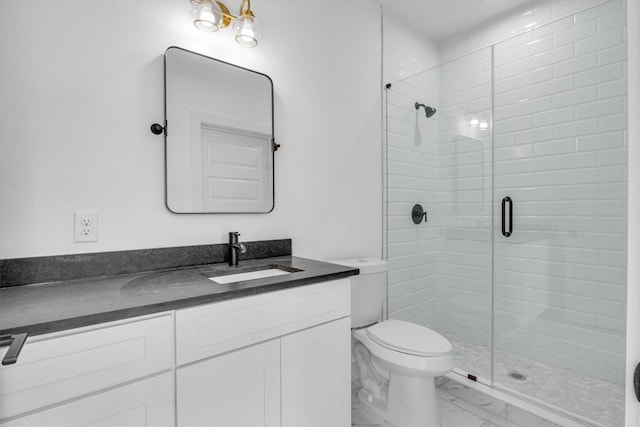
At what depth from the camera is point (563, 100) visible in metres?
2.09

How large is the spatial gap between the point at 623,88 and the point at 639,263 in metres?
2.02

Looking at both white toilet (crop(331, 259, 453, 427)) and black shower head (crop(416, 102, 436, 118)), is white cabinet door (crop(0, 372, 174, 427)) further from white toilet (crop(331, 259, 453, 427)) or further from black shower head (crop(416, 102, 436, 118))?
black shower head (crop(416, 102, 436, 118))

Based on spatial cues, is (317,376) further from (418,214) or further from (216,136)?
(418,214)

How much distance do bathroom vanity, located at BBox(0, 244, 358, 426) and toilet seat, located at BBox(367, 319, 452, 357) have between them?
0.96ft

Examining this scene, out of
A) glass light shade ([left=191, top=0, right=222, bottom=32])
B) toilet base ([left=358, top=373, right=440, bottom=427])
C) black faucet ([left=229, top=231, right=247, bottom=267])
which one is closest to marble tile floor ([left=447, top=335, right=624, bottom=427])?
toilet base ([left=358, top=373, right=440, bottom=427])

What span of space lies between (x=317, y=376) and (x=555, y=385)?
157 centimetres

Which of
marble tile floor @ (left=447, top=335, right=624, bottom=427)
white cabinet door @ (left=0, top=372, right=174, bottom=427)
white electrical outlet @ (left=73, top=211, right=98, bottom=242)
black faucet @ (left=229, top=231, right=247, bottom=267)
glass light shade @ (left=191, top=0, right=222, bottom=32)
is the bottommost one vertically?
marble tile floor @ (left=447, top=335, right=624, bottom=427)

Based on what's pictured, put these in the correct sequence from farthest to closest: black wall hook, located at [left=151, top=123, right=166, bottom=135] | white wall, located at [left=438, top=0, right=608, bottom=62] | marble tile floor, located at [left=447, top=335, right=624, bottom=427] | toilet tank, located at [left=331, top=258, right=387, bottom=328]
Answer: white wall, located at [left=438, top=0, right=608, bottom=62], toilet tank, located at [left=331, top=258, right=387, bottom=328], marble tile floor, located at [left=447, top=335, right=624, bottom=427], black wall hook, located at [left=151, top=123, right=166, bottom=135]

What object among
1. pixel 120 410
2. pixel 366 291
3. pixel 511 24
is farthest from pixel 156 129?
pixel 511 24

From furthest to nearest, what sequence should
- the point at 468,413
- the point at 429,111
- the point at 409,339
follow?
the point at 429,111 → the point at 468,413 → the point at 409,339

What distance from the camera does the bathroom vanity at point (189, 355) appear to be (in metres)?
0.81

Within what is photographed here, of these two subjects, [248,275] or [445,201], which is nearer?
[248,275]

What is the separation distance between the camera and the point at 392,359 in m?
1.60

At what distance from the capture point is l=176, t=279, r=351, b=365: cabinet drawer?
39.7 inches
